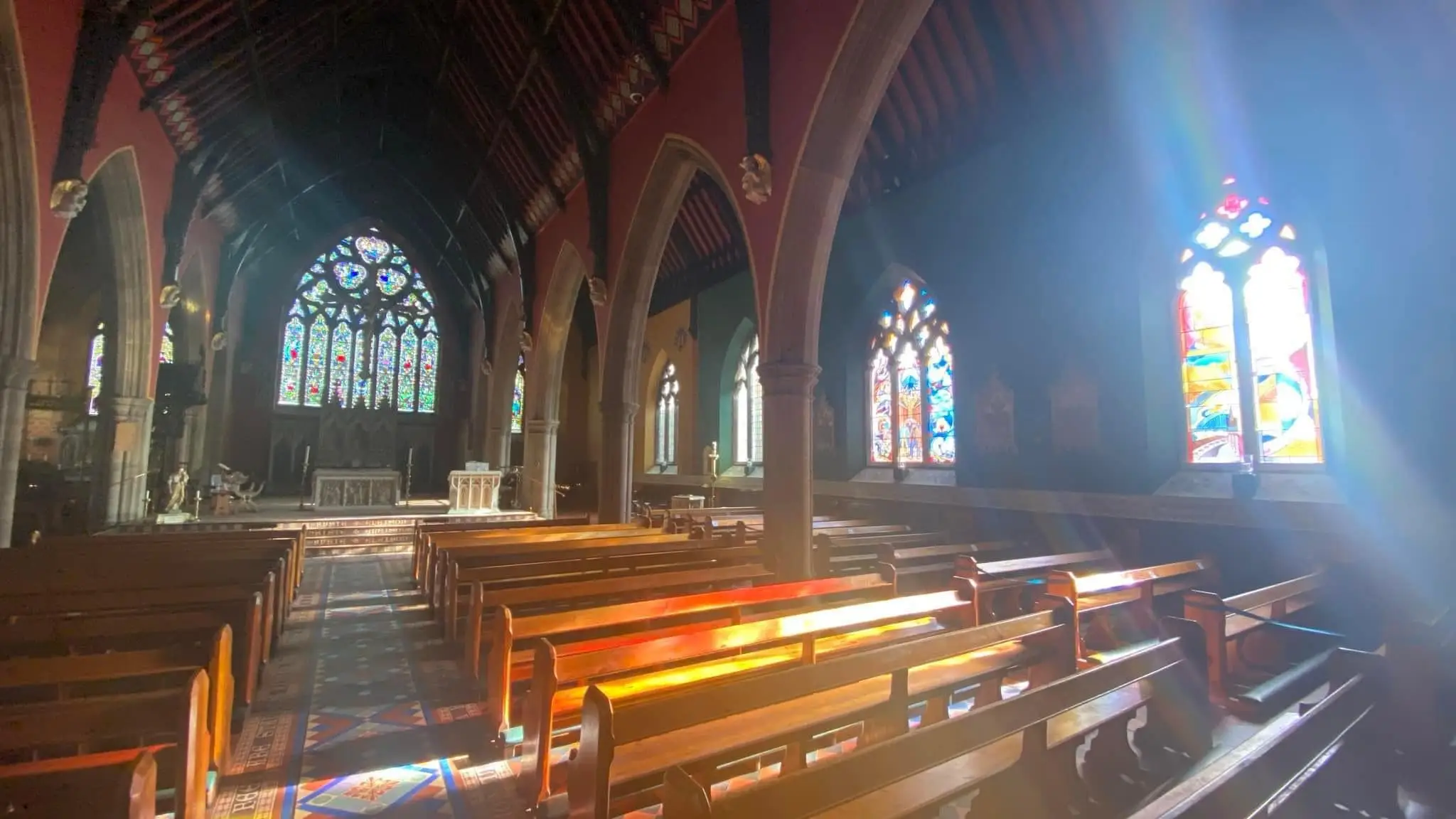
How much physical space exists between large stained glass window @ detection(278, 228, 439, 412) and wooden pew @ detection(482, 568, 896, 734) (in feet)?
48.7

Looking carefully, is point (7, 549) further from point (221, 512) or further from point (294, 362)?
point (294, 362)

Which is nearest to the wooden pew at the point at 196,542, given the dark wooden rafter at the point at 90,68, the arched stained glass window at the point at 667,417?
the dark wooden rafter at the point at 90,68

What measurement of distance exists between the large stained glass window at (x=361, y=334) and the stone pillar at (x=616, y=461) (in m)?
10.2

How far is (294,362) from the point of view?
15.8 meters

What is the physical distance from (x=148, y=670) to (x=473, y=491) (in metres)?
10.3

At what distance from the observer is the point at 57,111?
6035 mm

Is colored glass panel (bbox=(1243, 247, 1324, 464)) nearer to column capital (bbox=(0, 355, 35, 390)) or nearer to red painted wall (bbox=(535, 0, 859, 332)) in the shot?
red painted wall (bbox=(535, 0, 859, 332))

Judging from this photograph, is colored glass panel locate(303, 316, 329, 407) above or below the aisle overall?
above

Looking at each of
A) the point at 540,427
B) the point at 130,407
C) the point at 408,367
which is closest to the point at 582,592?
the point at 540,427

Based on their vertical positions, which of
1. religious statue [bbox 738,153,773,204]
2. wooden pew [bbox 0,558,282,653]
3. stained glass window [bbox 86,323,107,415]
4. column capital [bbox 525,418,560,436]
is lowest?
wooden pew [bbox 0,558,282,653]

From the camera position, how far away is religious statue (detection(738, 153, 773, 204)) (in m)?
5.97

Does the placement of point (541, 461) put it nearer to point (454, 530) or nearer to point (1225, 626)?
point (454, 530)

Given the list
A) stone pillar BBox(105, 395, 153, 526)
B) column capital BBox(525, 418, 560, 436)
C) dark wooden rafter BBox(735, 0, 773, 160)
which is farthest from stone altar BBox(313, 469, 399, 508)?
dark wooden rafter BBox(735, 0, 773, 160)

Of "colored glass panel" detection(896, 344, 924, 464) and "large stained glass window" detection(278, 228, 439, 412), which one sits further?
"large stained glass window" detection(278, 228, 439, 412)
